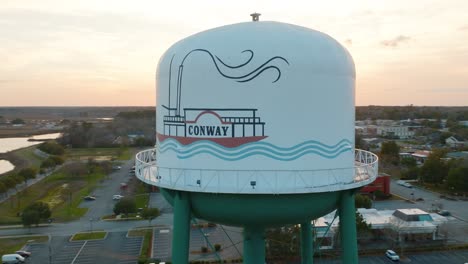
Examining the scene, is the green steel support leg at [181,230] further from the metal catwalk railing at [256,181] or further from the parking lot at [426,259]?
the parking lot at [426,259]

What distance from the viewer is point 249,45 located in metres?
9.99

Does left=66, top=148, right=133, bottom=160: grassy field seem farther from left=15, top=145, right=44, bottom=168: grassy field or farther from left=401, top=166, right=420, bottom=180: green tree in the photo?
left=401, top=166, right=420, bottom=180: green tree

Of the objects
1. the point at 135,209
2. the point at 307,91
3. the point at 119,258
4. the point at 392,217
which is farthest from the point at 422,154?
the point at 307,91

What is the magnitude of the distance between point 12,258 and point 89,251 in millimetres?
4522

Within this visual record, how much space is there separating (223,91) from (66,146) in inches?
2948

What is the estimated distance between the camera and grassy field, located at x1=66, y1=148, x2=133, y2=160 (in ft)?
223

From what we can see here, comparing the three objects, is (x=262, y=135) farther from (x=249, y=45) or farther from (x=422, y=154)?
(x=422, y=154)

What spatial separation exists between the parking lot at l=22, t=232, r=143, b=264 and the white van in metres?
0.56

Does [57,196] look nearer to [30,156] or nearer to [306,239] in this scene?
[30,156]

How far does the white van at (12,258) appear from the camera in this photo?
2616cm

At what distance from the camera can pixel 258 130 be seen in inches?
386

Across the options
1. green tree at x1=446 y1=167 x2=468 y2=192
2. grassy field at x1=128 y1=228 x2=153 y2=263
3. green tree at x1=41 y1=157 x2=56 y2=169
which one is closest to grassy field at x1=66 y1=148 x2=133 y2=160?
green tree at x1=41 y1=157 x2=56 y2=169

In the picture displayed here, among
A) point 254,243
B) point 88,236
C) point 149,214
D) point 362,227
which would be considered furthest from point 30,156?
point 254,243

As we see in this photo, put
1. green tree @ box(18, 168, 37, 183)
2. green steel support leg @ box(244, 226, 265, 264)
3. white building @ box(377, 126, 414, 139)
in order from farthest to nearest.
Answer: white building @ box(377, 126, 414, 139)
green tree @ box(18, 168, 37, 183)
green steel support leg @ box(244, 226, 265, 264)
